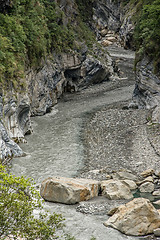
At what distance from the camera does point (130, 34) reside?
3253 inches

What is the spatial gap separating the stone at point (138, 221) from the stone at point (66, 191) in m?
3.47

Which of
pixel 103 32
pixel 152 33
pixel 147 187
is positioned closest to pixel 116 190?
pixel 147 187

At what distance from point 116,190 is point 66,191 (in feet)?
11.4

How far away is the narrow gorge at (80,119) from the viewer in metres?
17.8

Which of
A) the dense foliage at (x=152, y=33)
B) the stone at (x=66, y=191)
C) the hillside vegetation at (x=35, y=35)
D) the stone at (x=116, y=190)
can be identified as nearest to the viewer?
the stone at (x=66, y=191)

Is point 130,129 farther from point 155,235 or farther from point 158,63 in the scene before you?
point 155,235

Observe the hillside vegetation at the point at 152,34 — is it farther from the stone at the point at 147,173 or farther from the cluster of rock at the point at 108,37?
the cluster of rock at the point at 108,37

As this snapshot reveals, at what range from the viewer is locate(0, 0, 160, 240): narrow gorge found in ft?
58.5

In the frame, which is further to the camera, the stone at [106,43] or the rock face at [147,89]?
the stone at [106,43]

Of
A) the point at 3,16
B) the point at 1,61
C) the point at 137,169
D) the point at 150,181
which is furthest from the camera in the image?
the point at 3,16

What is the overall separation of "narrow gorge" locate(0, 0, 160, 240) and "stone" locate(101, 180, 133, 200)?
0.23m

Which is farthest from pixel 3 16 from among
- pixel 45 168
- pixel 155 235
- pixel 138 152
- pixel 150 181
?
pixel 155 235

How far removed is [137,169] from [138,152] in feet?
9.51

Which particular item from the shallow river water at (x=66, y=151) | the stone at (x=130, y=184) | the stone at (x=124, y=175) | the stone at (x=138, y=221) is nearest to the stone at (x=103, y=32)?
the shallow river water at (x=66, y=151)
